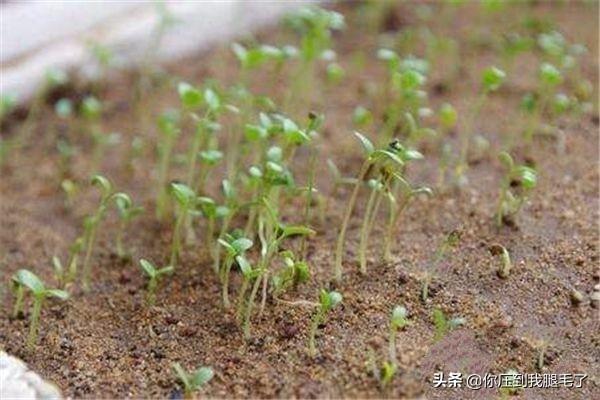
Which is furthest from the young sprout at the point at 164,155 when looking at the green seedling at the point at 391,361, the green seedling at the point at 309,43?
the green seedling at the point at 391,361

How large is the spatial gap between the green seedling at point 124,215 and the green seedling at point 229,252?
20cm

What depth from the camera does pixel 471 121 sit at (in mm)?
2375

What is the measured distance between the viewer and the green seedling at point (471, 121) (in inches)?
80.6

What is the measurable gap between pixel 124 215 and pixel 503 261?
66 cm

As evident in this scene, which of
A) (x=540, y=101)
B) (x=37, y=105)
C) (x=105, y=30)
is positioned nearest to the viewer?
(x=540, y=101)

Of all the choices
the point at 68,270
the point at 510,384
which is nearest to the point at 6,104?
the point at 68,270

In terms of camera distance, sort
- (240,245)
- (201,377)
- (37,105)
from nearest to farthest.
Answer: (201,377), (240,245), (37,105)

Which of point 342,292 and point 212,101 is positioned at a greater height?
point 212,101

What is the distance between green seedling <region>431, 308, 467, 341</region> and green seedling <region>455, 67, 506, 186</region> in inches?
19.4

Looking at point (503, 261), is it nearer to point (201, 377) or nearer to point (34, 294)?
point (201, 377)

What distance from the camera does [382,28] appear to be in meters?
2.90

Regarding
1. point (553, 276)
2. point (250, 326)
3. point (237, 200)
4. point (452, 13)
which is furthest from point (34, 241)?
point (452, 13)

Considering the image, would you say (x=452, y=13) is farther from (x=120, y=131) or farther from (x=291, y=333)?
(x=291, y=333)

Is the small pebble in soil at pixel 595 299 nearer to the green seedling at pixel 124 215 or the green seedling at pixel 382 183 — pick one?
the green seedling at pixel 382 183
